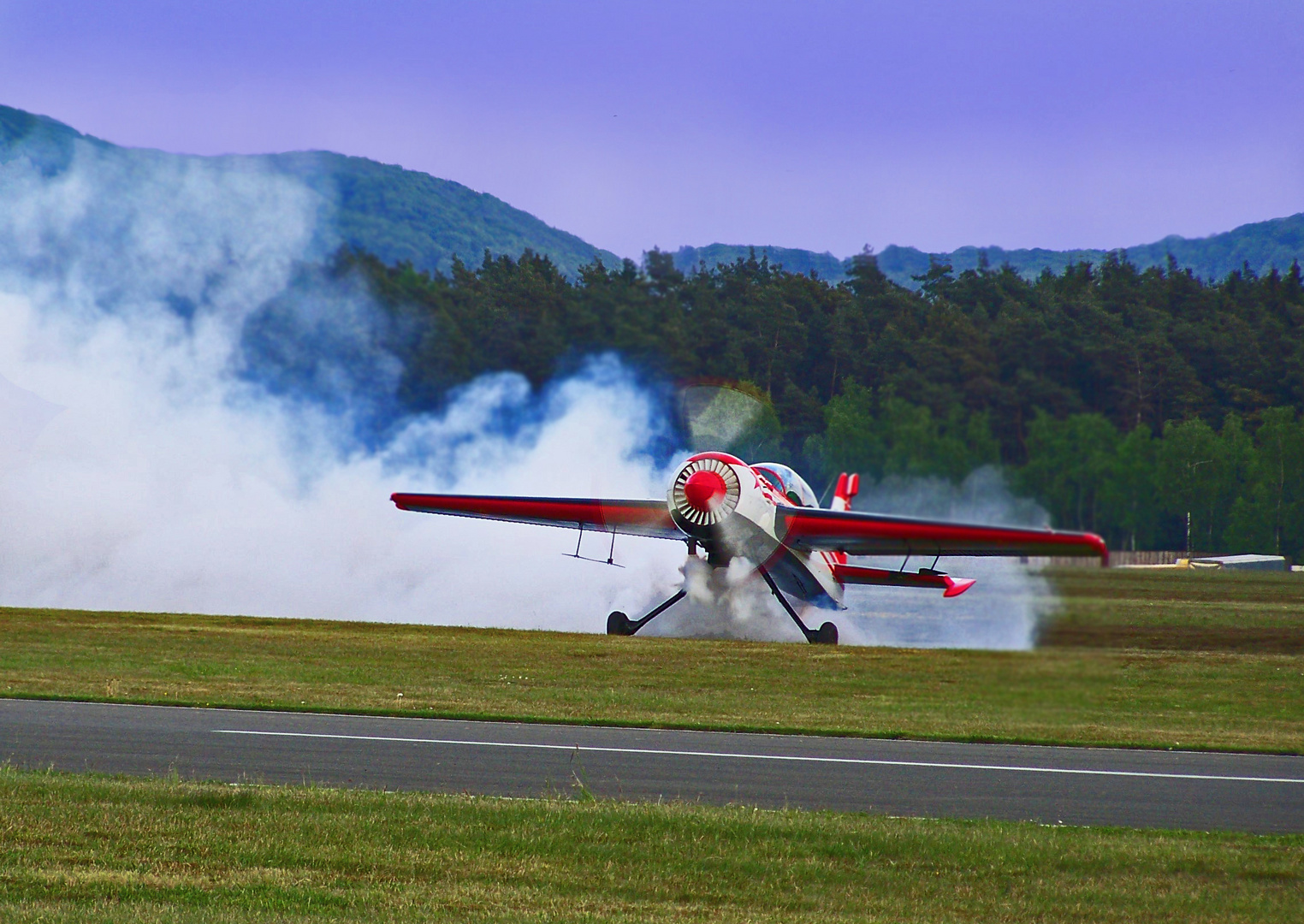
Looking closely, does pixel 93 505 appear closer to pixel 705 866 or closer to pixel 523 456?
pixel 523 456

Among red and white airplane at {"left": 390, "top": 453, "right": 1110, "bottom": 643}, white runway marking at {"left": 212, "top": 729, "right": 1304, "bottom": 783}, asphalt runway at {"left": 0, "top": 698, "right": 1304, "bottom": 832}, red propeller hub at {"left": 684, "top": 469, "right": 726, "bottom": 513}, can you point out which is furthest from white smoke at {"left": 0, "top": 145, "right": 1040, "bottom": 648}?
white runway marking at {"left": 212, "top": 729, "right": 1304, "bottom": 783}

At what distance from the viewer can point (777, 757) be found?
14.9 m

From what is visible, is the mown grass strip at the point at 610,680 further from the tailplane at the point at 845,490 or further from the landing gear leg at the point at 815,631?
the tailplane at the point at 845,490

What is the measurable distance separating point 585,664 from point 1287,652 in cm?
1534

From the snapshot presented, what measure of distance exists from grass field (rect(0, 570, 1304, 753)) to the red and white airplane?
1827mm

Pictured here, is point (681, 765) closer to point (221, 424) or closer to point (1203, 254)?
point (1203, 254)

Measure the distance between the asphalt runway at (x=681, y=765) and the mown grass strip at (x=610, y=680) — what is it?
1.03m

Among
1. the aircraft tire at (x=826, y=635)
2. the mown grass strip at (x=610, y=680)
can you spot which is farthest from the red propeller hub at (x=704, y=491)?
the aircraft tire at (x=826, y=635)

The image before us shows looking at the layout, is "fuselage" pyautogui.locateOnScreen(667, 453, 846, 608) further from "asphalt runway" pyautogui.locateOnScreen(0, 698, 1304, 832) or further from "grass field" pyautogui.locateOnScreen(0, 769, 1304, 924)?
"grass field" pyautogui.locateOnScreen(0, 769, 1304, 924)

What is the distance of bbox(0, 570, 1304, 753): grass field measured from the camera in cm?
1792

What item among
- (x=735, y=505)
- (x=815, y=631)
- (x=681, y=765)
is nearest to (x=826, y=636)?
(x=815, y=631)

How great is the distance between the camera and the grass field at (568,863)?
8141 millimetres

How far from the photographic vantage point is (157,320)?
35.3 metres

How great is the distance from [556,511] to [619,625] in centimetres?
285
